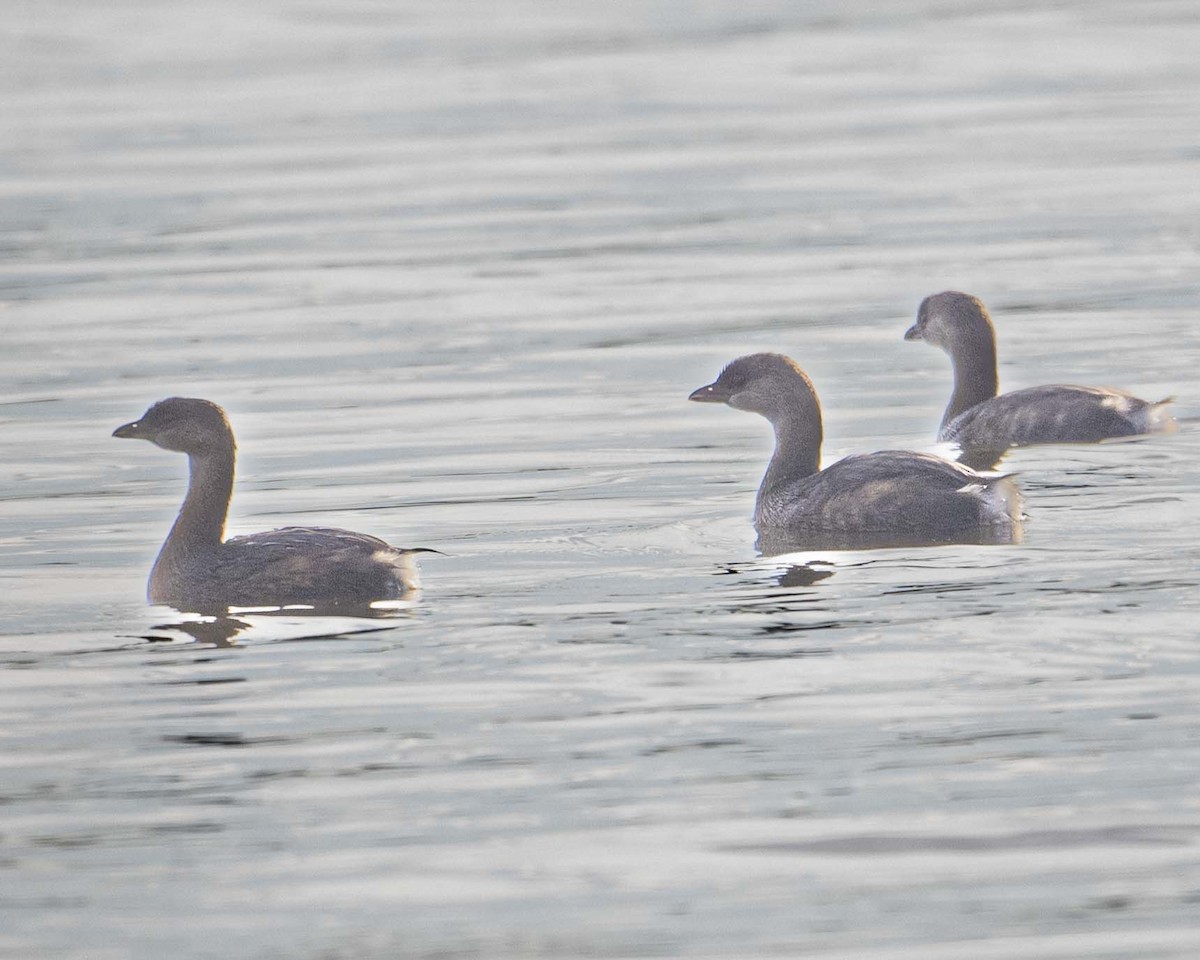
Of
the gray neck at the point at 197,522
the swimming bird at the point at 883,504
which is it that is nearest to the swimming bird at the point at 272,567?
the gray neck at the point at 197,522

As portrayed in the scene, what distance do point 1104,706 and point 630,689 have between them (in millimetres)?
1628

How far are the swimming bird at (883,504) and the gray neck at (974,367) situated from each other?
3.24 meters

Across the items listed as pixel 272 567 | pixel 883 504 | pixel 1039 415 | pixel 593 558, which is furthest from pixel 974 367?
pixel 272 567

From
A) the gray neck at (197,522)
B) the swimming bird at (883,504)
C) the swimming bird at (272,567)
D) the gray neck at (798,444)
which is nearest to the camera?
the swimming bird at (272,567)

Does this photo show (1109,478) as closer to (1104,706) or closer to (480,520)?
(480,520)

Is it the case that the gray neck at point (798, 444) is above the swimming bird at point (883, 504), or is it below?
above

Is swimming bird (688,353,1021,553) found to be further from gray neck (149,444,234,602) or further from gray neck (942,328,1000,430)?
gray neck (942,328,1000,430)

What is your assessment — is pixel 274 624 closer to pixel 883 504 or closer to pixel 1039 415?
pixel 883 504

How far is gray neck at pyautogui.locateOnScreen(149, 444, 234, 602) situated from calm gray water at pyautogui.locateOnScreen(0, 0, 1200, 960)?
243 millimetres

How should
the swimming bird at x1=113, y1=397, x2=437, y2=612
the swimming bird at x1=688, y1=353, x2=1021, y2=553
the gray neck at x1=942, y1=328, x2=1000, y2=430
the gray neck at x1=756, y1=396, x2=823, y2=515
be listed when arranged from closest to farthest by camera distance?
1. the swimming bird at x1=113, y1=397, x2=437, y2=612
2. the swimming bird at x1=688, y1=353, x2=1021, y2=553
3. the gray neck at x1=756, y1=396, x2=823, y2=515
4. the gray neck at x1=942, y1=328, x2=1000, y2=430

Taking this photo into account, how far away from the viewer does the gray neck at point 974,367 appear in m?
15.6

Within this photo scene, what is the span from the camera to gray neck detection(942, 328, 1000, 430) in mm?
15625

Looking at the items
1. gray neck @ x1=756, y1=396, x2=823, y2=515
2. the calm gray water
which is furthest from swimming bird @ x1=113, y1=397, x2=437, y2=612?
gray neck @ x1=756, y1=396, x2=823, y2=515

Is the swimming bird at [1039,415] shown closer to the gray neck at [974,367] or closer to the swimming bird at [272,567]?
the gray neck at [974,367]
